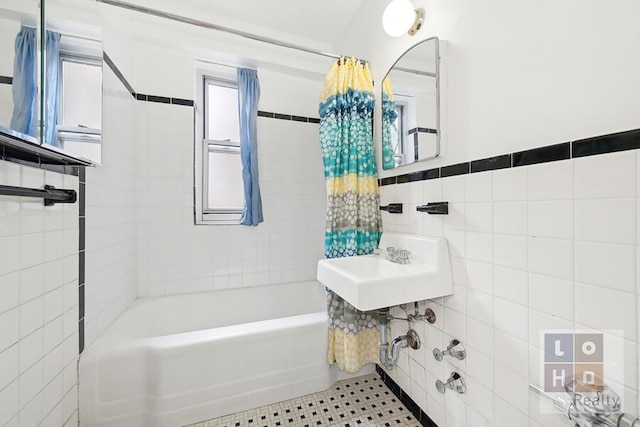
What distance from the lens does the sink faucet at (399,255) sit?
4.14 feet

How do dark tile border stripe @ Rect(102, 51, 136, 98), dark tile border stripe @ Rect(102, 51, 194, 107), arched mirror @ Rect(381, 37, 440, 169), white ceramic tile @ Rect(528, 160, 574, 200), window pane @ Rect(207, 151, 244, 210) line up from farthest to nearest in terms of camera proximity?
window pane @ Rect(207, 151, 244, 210)
dark tile border stripe @ Rect(102, 51, 194, 107)
dark tile border stripe @ Rect(102, 51, 136, 98)
arched mirror @ Rect(381, 37, 440, 169)
white ceramic tile @ Rect(528, 160, 574, 200)

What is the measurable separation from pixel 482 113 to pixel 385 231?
0.82 meters

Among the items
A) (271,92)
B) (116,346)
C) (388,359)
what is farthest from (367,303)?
(271,92)

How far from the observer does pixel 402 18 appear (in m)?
1.26

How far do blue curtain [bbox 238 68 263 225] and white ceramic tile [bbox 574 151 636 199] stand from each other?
1795 mm

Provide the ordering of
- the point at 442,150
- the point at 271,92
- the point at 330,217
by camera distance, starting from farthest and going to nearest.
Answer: the point at 271,92 < the point at 330,217 < the point at 442,150

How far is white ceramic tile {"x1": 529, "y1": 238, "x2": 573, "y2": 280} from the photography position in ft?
2.37

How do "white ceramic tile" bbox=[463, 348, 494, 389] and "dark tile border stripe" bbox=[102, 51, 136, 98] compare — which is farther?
"dark tile border stripe" bbox=[102, 51, 136, 98]

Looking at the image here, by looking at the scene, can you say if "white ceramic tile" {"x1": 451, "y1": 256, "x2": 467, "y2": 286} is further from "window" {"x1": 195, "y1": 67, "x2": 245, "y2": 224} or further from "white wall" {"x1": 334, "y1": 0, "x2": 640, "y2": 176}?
"window" {"x1": 195, "y1": 67, "x2": 245, "y2": 224}

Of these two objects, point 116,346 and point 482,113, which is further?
point 116,346

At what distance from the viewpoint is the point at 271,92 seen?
2148 millimetres

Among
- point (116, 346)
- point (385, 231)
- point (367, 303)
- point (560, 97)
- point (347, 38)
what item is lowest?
point (116, 346)

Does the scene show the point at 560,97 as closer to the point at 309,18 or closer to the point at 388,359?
the point at 388,359

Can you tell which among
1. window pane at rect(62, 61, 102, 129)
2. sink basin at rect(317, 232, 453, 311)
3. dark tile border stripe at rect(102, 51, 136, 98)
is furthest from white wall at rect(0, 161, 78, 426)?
sink basin at rect(317, 232, 453, 311)
